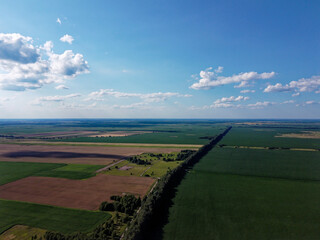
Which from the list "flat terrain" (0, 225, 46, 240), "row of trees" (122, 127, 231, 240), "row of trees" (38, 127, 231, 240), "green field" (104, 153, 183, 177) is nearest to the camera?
"row of trees" (38, 127, 231, 240)

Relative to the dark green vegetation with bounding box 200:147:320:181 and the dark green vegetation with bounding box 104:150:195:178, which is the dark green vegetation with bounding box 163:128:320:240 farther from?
the dark green vegetation with bounding box 104:150:195:178

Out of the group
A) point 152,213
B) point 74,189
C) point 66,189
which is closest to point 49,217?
point 74,189

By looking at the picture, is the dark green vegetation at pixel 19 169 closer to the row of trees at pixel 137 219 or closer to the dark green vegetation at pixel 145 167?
the dark green vegetation at pixel 145 167

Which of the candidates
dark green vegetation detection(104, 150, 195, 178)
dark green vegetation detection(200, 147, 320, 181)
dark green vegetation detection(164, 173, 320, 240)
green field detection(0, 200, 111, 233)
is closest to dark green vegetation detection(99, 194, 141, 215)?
green field detection(0, 200, 111, 233)

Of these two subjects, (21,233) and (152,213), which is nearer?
(21,233)

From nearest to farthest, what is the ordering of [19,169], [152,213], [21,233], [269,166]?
[21,233] < [152,213] < [19,169] < [269,166]

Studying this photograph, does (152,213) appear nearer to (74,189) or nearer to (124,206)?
(124,206)

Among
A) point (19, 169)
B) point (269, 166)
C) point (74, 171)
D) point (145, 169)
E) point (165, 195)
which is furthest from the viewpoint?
point (269, 166)

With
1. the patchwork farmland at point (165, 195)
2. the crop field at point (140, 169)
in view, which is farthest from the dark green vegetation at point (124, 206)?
the crop field at point (140, 169)
